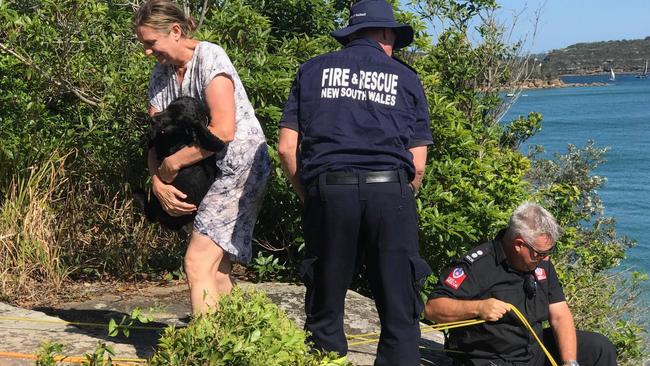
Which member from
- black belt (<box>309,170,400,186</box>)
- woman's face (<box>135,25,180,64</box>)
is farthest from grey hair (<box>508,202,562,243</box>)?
woman's face (<box>135,25,180,64</box>)

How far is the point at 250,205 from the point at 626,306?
5744mm

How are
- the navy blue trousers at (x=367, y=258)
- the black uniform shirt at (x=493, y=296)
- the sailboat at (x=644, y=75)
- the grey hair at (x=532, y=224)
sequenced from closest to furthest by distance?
the navy blue trousers at (x=367, y=258)
the grey hair at (x=532, y=224)
the black uniform shirt at (x=493, y=296)
the sailboat at (x=644, y=75)

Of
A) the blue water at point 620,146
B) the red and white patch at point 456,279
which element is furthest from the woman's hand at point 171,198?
the blue water at point 620,146

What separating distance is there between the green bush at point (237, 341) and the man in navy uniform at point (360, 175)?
0.79 metres

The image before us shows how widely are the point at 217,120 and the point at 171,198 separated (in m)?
0.44

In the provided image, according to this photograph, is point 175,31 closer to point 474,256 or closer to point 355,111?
point 355,111

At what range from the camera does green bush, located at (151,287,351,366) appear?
2613 mm

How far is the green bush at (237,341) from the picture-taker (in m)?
2.61

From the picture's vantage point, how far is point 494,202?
19.4 feet

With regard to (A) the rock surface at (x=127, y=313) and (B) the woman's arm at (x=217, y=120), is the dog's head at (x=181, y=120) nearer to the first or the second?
(B) the woman's arm at (x=217, y=120)

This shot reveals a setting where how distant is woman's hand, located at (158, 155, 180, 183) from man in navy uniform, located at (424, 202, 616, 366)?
5.13 ft

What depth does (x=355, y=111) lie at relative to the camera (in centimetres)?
361

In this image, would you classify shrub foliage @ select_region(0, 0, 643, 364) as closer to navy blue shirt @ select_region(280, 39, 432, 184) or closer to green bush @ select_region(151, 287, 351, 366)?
navy blue shirt @ select_region(280, 39, 432, 184)

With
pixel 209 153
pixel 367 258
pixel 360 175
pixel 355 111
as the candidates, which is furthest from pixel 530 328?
pixel 209 153
